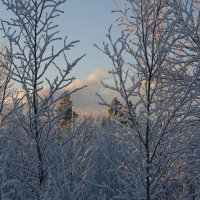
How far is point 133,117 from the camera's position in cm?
507

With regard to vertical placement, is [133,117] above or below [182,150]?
above

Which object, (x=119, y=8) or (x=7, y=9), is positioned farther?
(x=119, y=8)

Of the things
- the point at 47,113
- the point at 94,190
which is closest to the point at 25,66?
the point at 47,113

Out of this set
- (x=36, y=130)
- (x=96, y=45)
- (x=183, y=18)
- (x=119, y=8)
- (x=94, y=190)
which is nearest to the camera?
(x=36, y=130)

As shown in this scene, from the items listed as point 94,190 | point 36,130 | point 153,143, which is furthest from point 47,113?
point 94,190

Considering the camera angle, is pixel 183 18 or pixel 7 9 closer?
pixel 7 9

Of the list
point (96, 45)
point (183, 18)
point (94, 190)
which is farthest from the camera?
point (94, 190)

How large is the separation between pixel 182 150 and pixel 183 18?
3.29m

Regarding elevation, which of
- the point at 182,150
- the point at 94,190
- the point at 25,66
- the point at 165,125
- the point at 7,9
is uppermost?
the point at 7,9

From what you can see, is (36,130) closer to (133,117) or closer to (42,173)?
(42,173)

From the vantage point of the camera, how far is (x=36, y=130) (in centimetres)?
485

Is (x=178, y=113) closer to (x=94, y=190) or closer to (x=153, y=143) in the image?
(x=153, y=143)

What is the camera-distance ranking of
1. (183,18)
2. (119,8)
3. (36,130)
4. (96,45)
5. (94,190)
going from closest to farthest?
(36,130), (96,45), (119,8), (183,18), (94,190)

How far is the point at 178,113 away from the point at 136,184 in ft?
3.65
